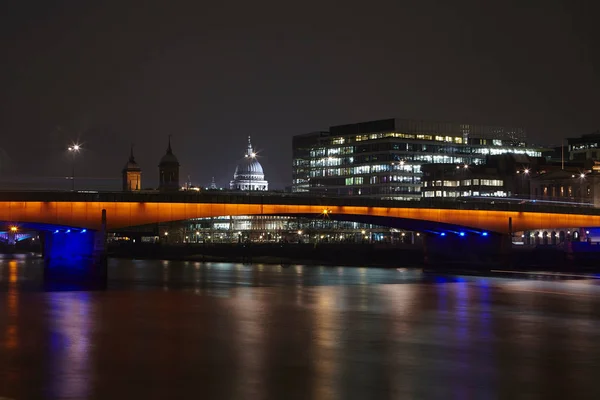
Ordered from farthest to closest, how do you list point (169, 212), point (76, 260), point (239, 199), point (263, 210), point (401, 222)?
point (401, 222) → point (263, 210) → point (239, 199) → point (76, 260) → point (169, 212)

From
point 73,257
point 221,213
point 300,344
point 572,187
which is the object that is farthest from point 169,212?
point 572,187

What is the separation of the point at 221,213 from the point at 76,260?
15.8 m

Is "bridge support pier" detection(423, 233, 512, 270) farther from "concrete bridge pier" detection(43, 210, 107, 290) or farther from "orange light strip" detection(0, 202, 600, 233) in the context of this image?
"concrete bridge pier" detection(43, 210, 107, 290)

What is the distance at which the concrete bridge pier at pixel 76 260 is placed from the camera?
85625 millimetres

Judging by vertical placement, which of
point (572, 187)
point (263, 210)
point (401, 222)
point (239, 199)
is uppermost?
point (572, 187)

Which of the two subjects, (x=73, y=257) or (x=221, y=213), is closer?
(x=221, y=213)

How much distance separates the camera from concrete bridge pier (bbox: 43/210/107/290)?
85.6 meters

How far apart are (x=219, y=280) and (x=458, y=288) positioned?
25334mm

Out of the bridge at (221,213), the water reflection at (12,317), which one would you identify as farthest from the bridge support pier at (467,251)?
the water reflection at (12,317)

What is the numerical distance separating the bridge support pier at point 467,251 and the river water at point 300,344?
1698 inches

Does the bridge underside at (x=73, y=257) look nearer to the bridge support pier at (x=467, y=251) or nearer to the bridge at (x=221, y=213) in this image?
the bridge at (x=221, y=213)

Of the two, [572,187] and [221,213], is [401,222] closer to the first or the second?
[221,213]

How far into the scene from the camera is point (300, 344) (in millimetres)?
40906

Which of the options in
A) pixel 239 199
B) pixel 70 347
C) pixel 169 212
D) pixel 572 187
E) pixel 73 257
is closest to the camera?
pixel 70 347
